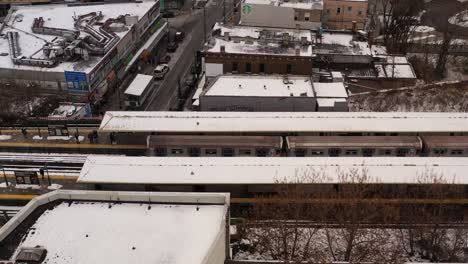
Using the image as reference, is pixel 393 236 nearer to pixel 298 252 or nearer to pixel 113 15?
pixel 298 252

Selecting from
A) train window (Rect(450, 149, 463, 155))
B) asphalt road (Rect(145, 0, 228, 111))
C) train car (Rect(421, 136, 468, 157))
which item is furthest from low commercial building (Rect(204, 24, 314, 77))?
train window (Rect(450, 149, 463, 155))

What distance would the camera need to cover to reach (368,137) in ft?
147

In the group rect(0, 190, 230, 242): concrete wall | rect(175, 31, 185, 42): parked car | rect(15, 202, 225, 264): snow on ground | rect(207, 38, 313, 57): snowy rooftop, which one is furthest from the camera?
rect(175, 31, 185, 42): parked car

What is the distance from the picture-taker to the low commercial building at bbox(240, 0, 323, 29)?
2638 inches

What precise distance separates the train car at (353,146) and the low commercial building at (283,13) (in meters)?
27.2

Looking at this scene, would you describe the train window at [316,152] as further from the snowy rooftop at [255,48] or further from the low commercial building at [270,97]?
the snowy rooftop at [255,48]

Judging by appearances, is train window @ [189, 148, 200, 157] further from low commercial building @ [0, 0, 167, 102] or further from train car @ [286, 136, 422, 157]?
low commercial building @ [0, 0, 167, 102]

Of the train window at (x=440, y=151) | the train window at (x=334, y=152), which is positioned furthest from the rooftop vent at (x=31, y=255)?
the train window at (x=440, y=151)

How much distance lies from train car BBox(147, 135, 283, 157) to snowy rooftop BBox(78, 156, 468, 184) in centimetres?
368

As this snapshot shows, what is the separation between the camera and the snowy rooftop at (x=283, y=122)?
148 feet

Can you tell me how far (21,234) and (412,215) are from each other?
89.2 ft

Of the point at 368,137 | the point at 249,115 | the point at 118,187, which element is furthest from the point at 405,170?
the point at 118,187

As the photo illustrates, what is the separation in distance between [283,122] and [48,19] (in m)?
40.7

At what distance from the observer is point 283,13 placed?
221ft
